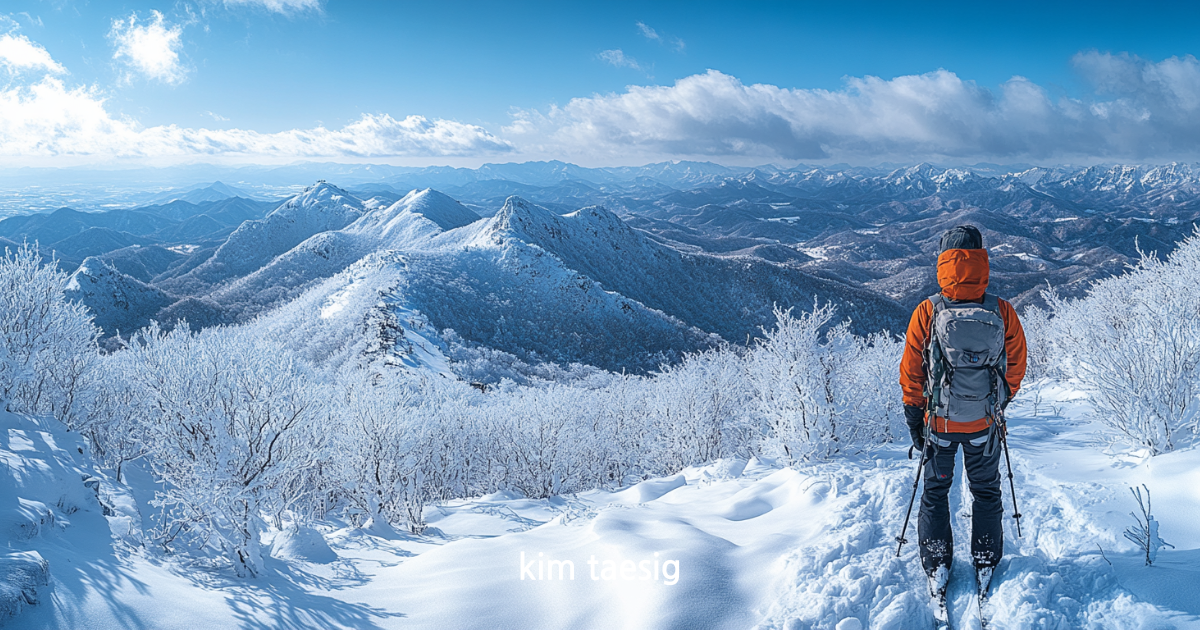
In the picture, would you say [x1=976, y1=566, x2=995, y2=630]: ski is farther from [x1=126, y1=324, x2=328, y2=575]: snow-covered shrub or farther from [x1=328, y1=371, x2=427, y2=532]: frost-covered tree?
[x1=328, y1=371, x2=427, y2=532]: frost-covered tree

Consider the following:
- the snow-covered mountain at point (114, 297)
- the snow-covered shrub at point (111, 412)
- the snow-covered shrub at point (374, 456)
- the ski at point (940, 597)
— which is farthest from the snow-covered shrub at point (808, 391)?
the snow-covered mountain at point (114, 297)

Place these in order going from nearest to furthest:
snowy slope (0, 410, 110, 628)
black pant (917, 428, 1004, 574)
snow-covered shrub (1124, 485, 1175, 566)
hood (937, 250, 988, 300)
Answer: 1. snow-covered shrub (1124, 485, 1175, 566)
2. hood (937, 250, 988, 300)
3. black pant (917, 428, 1004, 574)
4. snowy slope (0, 410, 110, 628)

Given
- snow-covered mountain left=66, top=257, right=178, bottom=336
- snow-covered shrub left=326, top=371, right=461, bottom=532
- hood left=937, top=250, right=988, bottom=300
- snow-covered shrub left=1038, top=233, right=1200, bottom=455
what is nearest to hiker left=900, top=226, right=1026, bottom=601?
hood left=937, top=250, right=988, bottom=300

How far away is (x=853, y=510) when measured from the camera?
24.6ft

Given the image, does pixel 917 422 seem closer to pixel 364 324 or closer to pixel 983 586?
pixel 983 586

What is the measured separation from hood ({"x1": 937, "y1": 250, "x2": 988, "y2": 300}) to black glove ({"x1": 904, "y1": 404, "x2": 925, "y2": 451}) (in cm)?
140

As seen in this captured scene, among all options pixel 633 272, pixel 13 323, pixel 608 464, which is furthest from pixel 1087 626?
pixel 633 272

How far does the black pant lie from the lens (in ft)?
18.0

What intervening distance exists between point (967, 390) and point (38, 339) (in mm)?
26614

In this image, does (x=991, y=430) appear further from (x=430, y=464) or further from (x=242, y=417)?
(x=430, y=464)

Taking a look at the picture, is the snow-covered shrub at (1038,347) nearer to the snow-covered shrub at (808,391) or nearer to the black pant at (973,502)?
the snow-covered shrub at (808,391)

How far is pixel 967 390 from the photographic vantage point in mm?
5453

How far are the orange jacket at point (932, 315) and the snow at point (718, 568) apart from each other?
1.85m

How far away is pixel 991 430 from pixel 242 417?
13.0 m
